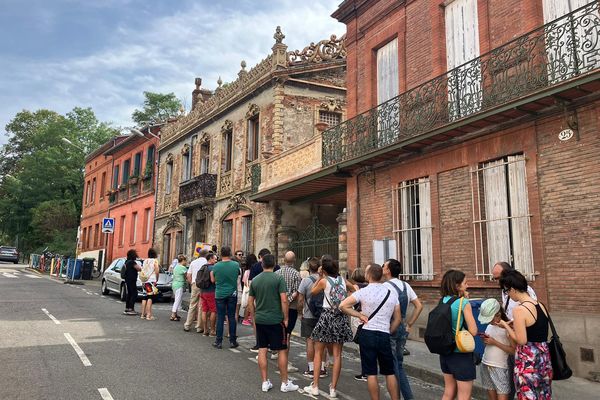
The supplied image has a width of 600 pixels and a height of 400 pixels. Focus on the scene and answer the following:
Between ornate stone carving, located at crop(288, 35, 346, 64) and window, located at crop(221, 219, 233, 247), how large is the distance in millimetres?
6996

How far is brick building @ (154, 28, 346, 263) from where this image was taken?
55.1 feet

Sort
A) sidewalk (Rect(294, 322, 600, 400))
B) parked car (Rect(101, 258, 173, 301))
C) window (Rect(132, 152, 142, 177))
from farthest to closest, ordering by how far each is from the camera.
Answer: window (Rect(132, 152, 142, 177)) < parked car (Rect(101, 258, 173, 301)) < sidewalk (Rect(294, 322, 600, 400))

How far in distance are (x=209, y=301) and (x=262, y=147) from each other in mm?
8987

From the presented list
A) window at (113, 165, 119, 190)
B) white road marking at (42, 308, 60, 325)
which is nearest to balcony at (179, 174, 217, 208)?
white road marking at (42, 308, 60, 325)

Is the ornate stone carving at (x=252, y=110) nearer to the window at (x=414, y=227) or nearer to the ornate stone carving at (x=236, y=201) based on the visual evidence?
the ornate stone carving at (x=236, y=201)

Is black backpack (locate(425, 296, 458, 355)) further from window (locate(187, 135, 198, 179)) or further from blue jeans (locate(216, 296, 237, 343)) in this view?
window (locate(187, 135, 198, 179))

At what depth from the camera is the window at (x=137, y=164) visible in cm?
3049

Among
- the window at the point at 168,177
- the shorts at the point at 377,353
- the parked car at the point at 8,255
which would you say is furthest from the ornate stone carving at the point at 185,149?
the parked car at the point at 8,255

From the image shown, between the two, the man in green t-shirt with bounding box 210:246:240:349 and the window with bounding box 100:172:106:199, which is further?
the window with bounding box 100:172:106:199

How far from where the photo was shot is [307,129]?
18.0 metres

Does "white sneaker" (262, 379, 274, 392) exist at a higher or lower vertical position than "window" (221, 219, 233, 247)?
lower

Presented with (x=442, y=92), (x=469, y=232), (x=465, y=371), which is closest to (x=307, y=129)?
(x=442, y=92)

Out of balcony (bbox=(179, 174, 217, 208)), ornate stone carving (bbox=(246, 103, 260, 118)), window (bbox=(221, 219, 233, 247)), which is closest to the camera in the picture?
ornate stone carving (bbox=(246, 103, 260, 118))

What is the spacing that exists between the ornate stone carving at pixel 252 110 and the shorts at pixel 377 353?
14.4 meters
